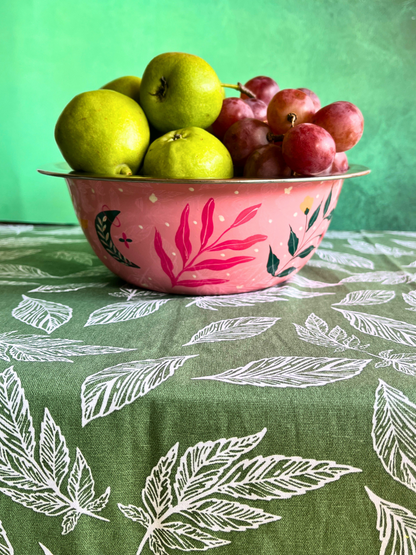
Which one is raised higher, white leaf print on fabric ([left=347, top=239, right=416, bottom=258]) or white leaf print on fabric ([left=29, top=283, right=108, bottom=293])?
white leaf print on fabric ([left=29, top=283, right=108, bottom=293])

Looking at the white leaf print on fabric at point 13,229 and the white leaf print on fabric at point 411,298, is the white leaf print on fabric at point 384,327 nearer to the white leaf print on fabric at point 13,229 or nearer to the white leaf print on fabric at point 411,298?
the white leaf print on fabric at point 411,298

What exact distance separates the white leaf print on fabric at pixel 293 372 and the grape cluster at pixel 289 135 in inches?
7.9

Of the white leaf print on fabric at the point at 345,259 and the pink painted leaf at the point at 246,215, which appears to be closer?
the pink painted leaf at the point at 246,215

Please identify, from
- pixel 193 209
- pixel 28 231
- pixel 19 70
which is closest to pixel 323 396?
pixel 193 209

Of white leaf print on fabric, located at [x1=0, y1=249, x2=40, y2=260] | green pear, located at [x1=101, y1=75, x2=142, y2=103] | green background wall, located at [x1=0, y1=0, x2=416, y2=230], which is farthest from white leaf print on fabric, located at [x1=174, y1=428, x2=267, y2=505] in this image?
green background wall, located at [x1=0, y1=0, x2=416, y2=230]

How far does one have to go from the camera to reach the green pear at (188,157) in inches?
17.6

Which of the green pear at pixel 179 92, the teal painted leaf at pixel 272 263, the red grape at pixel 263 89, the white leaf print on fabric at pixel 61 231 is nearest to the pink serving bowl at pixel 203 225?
the teal painted leaf at pixel 272 263

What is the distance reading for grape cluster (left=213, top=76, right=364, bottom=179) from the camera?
44 centimetres

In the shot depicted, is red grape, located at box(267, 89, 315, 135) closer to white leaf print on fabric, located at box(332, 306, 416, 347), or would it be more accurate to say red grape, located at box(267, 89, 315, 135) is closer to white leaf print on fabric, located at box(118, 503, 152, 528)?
white leaf print on fabric, located at box(332, 306, 416, 347)

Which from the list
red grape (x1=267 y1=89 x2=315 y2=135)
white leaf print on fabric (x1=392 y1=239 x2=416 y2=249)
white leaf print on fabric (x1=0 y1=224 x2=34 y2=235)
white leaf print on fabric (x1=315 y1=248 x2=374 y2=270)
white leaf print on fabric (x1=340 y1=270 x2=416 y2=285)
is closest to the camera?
red grape (x1=267 y1=89 x2=315 y2=135)

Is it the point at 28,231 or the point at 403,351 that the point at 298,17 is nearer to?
the point at 28,231

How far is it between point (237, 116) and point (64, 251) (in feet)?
1.40

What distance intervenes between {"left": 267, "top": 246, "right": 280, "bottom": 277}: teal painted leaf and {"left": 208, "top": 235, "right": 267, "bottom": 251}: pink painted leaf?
0.08 ft

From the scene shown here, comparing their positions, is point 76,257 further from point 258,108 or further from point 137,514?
point 137,514
